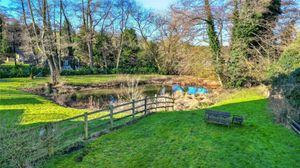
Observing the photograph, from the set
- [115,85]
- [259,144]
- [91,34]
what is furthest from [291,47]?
[91,34]

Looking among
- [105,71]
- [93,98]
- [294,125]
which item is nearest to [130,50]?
[105,71]

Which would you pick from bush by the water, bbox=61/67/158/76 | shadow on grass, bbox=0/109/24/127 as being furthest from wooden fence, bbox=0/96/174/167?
bush by the water, bbox=61/67/158/76

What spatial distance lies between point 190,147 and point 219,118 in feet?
9.49

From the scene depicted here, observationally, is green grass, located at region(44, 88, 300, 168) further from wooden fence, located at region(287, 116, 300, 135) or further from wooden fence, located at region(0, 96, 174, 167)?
wooden fence, located at region(0, 96, 174, 167)

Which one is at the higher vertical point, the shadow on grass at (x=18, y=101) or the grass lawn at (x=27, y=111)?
the shadow on grass at (x=18, y=101)

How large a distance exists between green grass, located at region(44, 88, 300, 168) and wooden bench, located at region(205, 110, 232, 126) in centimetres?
21

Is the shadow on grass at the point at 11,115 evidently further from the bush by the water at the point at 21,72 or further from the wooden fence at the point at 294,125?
the bush by the water at the point at 21,72

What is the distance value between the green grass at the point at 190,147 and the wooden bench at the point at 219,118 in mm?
207

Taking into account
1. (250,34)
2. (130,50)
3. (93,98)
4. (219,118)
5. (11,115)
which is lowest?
(93,98)

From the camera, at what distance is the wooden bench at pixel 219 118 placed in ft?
32.0

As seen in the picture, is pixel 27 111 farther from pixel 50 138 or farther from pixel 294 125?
pixel 294 125

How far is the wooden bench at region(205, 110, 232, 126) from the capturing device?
32.0ft

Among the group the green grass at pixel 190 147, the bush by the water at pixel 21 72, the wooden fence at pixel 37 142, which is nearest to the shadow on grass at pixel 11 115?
the wooden fence at pixel 37 142

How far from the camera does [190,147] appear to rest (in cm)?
756
